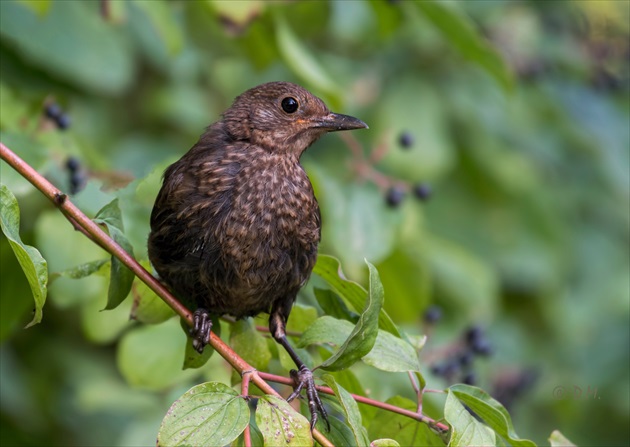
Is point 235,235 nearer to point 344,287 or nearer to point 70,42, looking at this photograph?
point 344,287

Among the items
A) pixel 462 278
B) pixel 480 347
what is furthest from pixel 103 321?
pixel 462 278

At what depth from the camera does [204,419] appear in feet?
7.53

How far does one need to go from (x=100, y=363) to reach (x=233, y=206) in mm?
2656

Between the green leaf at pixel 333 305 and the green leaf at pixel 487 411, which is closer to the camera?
the green leaf at pixel 487 411

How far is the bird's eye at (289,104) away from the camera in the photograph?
3473 mm

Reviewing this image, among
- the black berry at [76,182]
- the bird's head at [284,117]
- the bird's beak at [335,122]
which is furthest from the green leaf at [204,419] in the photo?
the black berry at [76,182]

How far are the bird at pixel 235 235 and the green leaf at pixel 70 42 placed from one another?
104cm

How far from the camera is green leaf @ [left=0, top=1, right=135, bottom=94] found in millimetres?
3865

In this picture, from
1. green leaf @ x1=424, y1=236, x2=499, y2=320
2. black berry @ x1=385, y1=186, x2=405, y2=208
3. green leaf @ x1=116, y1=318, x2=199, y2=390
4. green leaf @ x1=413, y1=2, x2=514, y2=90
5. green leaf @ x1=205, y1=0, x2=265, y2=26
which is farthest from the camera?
green leaf @ x1=424, y1=236, x2=499, y2=320

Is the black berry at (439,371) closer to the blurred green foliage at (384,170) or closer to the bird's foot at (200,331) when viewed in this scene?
the blurred green foliage at (384,170)

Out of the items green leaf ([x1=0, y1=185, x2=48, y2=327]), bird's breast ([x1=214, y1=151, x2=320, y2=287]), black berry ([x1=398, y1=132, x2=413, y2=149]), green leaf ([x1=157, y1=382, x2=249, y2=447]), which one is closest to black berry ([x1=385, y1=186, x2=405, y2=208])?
black berry ([x1=398, y1=132, x2=413, y2=149])

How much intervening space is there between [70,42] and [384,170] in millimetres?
2169

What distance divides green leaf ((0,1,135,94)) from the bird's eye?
1067 mm

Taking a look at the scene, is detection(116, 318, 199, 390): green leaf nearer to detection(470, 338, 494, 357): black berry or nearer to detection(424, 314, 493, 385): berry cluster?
detection(424, 314, 493, 385): berry cluster
